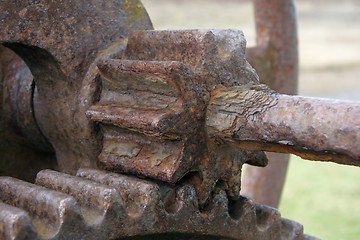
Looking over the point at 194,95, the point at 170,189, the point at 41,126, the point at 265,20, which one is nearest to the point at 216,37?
the point at 194,95

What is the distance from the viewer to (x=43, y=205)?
702mm

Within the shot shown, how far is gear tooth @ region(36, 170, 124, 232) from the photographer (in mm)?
712

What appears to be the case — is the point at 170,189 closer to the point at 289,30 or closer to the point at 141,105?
the point at 141,105

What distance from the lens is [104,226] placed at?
71 cm

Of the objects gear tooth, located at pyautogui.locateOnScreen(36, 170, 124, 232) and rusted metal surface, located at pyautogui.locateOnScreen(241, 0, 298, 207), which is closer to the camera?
gear tooth, located at pyautogui.locateOnScreen(36, 170, 124, 232)

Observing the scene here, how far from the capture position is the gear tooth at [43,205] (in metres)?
0.67

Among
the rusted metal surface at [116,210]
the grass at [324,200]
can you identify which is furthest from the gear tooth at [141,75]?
the grass at [324,200]

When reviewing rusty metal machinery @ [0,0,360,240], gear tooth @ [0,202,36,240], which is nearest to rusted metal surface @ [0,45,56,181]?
rusty metal machinery @ [0,0,360,240]

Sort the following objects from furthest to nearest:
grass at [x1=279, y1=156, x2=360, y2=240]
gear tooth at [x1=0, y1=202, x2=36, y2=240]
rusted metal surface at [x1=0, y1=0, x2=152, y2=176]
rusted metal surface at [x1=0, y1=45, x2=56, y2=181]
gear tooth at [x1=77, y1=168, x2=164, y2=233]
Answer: grass at [x1=279, y1=156, x2=360, y2=240] → rusted metal surface at [x1=0, y1=45, x2=56, y2=181] → rusted metal surface at [x1=0, y1=0, x2=152, y2=176] → gear tooth at [x1=77, y1=168, x2=164, y2=233] → gear tooth at [x1=0, y1=202, x2=36, y2=240]

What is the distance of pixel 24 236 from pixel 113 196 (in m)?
0.13

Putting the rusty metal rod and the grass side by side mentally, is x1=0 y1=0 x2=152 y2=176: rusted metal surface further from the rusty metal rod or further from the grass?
the grass

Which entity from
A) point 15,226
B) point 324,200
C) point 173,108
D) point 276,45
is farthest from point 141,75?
point 324,200

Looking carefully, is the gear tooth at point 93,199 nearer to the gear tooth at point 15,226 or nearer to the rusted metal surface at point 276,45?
the gear tooth at point 15,226

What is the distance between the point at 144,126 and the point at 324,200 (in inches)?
103
